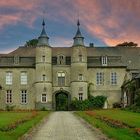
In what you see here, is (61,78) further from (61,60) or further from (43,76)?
(43,76)

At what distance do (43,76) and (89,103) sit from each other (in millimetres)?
8105

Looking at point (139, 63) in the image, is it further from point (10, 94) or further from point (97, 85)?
point (10, 94)

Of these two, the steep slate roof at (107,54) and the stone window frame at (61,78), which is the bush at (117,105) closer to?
the steep slate roof at (107,54)

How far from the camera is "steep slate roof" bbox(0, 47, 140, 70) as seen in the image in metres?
65.4

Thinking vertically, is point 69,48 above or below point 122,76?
above

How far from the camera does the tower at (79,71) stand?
63.4 meters

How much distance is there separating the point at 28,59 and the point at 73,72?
7.41 metres

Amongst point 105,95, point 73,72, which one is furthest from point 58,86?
point 105,95

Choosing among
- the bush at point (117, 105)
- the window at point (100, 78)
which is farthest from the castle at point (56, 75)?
the bush at point (117, 105)

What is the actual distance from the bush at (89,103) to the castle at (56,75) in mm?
1252

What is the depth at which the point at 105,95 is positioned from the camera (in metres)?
64.9

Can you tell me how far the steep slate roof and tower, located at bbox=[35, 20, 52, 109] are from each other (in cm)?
210

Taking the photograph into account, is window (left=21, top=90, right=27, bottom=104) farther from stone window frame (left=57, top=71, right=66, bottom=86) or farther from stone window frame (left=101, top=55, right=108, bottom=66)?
stone window frame (left=101, top=55, right=108, bottom=66)

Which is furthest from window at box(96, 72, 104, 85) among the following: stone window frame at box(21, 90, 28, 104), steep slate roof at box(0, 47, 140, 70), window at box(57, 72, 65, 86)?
stone window frame at box(21, 90, 28, 104)
